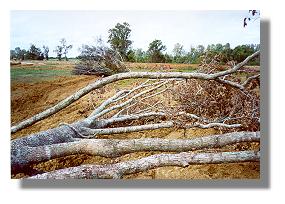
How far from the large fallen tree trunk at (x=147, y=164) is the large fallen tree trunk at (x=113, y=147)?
7 cm

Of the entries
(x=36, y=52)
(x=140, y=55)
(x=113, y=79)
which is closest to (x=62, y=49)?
(x=36, y=52)

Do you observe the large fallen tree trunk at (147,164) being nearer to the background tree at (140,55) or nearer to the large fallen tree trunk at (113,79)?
the large fallen tree trunk at (113,79)

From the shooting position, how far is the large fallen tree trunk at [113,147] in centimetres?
386

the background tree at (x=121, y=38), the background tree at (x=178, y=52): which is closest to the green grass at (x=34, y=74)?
the background tree at (x=121, y=38)

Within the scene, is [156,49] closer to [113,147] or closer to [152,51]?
[152,51]

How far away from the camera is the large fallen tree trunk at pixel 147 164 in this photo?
3.84 m

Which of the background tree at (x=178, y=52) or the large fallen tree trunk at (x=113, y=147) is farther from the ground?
the background tree at (x=178, y=52)

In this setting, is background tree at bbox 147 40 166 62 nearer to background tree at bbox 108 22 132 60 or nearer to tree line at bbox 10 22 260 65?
tree line at bbox 10 22 260 65

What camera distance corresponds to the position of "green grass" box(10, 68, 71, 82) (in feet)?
12.7

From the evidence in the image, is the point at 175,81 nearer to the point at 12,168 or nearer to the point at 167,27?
the point at 167,27

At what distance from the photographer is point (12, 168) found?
386 centimetres

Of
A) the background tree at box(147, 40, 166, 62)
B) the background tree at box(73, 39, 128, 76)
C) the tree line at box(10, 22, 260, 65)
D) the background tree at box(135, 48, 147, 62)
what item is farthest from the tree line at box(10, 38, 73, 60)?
the background tree at box(147, 40, 166, 62)

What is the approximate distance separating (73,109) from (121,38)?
0.66 metres

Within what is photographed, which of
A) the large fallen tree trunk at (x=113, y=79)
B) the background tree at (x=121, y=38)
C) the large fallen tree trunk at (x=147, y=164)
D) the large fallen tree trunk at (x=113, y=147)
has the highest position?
the background tree at (x=121, y=38)
